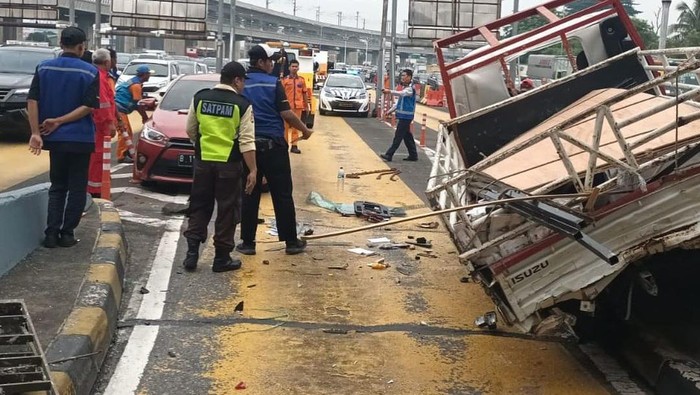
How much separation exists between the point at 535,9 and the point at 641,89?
348 centimetres

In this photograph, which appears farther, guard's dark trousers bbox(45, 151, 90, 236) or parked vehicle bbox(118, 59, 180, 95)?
parked vehicle bbox(118, 59, 180, 95)

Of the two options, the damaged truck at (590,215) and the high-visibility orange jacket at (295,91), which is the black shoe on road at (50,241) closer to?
the damaged truck at (590,215)

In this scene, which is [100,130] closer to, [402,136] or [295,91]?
[295,91]

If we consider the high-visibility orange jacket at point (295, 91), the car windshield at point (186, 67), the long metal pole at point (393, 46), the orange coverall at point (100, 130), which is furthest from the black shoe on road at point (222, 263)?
the car windshield at point (186, 67)

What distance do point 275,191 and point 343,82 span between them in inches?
1012

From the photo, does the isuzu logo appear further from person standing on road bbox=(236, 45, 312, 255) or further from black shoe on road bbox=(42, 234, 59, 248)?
black shoe on road bbox=(42, 234, 59, 248)

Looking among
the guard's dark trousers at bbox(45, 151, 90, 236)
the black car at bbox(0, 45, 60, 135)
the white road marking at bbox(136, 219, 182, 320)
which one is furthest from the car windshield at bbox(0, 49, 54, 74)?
the guard's dark trousers at bbox(45, 151, 90, 236)

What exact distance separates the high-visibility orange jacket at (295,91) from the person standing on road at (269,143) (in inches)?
319

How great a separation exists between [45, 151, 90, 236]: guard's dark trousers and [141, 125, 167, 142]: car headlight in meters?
4.34

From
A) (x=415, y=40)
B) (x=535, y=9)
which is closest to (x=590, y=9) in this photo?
(x=535, y=9)

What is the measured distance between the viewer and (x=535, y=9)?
822cm

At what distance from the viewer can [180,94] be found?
13.0 meters

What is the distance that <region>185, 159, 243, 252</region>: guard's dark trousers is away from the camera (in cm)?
749

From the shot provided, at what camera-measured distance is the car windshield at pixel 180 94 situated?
12664mm
